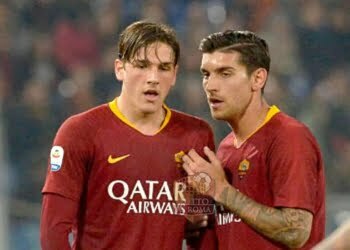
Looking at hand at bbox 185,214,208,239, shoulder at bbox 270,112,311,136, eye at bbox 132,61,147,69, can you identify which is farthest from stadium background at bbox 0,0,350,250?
eye at bbox 132,61,147,69

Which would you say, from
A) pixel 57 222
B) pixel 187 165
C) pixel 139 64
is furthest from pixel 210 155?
pixel 57 222

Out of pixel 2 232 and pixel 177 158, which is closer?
pixel 177 158

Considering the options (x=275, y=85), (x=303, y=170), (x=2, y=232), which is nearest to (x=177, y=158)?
(x=303, y=170)

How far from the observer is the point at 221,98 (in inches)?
178

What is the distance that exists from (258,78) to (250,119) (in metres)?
0.18

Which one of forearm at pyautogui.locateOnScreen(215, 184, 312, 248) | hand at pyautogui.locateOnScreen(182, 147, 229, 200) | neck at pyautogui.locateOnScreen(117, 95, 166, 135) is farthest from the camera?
neck at pyautogui.locateOnScreen(117, 95, 166, 135)

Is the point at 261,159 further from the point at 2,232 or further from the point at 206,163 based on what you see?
the point at 2,232

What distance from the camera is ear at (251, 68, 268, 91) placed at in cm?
455

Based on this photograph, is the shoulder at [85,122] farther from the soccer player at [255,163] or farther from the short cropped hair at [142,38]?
the soccer player at [255,163]

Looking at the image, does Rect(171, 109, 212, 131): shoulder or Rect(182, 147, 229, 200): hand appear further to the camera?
Rect(171, 109, 212, 131): shoulder

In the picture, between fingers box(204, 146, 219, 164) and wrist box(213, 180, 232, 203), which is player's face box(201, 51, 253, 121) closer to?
Result: fingers box(204, 146, 219, 164)

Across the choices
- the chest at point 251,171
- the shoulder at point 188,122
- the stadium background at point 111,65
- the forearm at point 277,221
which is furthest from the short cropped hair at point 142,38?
the stadium background at point 111,65

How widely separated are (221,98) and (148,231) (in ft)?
2.09

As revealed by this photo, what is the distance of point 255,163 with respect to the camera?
4383 millimetres
